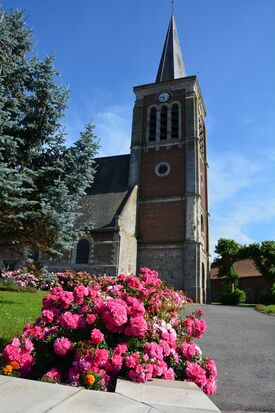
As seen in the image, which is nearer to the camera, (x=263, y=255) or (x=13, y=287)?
(x=13, y=287)

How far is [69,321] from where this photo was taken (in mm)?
4398

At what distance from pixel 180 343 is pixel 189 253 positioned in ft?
57.9

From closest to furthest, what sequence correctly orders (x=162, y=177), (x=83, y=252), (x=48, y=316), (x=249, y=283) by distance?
(x=48, y=316) < (x=83, y=252) < (x=162, y=177) < (x=249, y=283)

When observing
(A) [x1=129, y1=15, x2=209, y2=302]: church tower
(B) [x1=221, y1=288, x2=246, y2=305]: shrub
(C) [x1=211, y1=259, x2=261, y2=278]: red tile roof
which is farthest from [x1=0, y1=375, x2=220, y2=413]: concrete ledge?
(C) [x1=211, y1=259, x2=261, y2=278]: red tile roof

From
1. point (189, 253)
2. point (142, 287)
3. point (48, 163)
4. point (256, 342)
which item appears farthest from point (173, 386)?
point (189, 253)

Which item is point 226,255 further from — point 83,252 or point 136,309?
point 136,309

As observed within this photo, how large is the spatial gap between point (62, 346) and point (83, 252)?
18.2 metres

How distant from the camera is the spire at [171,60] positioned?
29531 mm

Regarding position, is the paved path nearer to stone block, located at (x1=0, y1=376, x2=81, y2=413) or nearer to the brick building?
stone block, located at (x1=0, y1=376, x2=81, y2=413)

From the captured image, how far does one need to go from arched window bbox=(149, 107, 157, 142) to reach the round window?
2.71m

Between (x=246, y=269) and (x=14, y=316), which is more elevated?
(x=246, y=269)

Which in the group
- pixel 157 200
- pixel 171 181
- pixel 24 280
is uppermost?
pixel 171 181

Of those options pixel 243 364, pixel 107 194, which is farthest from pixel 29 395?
pixel 107 194

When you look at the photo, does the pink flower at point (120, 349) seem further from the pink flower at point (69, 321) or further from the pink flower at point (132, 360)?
the pink flower at point (69, 321)
